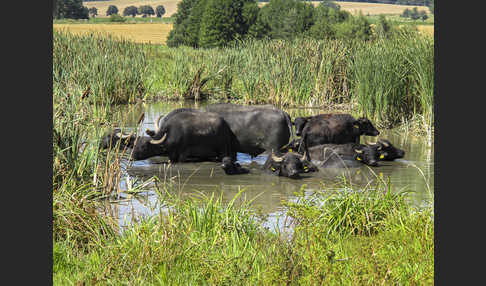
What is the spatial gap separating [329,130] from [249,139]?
155 centimetres

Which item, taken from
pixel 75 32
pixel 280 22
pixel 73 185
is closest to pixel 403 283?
pixel 73 185

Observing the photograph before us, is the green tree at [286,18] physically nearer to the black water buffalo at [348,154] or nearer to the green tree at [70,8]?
the green tree at [70,8]

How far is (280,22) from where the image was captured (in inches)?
2943

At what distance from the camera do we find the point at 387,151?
1111cm

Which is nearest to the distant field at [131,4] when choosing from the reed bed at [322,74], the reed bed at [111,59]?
the reed bed at [322,74]

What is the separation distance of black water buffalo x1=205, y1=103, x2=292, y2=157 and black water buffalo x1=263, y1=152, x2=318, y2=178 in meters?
1.16

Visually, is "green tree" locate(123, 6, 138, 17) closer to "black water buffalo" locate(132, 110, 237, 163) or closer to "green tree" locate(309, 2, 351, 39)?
"green tree" locate(309, 2, 351, 39)

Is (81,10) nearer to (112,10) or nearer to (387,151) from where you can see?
(112,10)

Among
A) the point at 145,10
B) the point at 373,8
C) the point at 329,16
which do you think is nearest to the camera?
the point at 145,10

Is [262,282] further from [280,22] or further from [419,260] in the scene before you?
[280,22]

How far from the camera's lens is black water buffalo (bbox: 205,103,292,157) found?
38.1 ft

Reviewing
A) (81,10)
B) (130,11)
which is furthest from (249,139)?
(130,11)

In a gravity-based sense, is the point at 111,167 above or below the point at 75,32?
below

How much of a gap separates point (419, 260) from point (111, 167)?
4.06m
